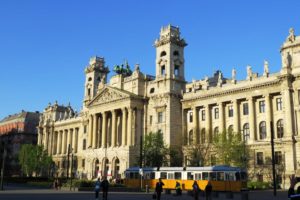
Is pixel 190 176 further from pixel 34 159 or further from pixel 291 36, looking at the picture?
pixel 34 159

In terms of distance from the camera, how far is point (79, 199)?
118ft

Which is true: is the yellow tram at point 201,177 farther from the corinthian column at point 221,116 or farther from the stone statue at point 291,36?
the stone statue at point 291,36

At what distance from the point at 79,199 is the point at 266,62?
160 ft

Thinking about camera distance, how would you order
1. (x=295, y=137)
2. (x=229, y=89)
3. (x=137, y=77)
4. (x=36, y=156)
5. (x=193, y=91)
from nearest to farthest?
(x=295, y=137), (x=229, y=89), (x=193, y=91), (x=137, y=77), (x=36, y=156)

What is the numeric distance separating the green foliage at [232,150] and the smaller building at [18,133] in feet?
329

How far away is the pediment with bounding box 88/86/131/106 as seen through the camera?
92812 mm

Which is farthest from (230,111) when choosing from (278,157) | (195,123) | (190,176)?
(190,176)

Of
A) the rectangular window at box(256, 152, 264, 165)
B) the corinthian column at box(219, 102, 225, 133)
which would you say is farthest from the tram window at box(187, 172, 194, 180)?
the corinthian column at box(219, 102, 225, 133)

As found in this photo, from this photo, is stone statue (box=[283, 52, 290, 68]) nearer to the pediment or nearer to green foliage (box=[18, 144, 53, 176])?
the pediment

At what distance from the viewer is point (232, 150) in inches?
2680

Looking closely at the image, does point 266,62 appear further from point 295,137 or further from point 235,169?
point 235,169

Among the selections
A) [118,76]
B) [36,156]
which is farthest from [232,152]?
[36,156]

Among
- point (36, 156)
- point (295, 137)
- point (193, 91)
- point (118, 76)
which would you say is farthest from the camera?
point (36, 156)

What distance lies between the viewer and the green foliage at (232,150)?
68000 millimetres
